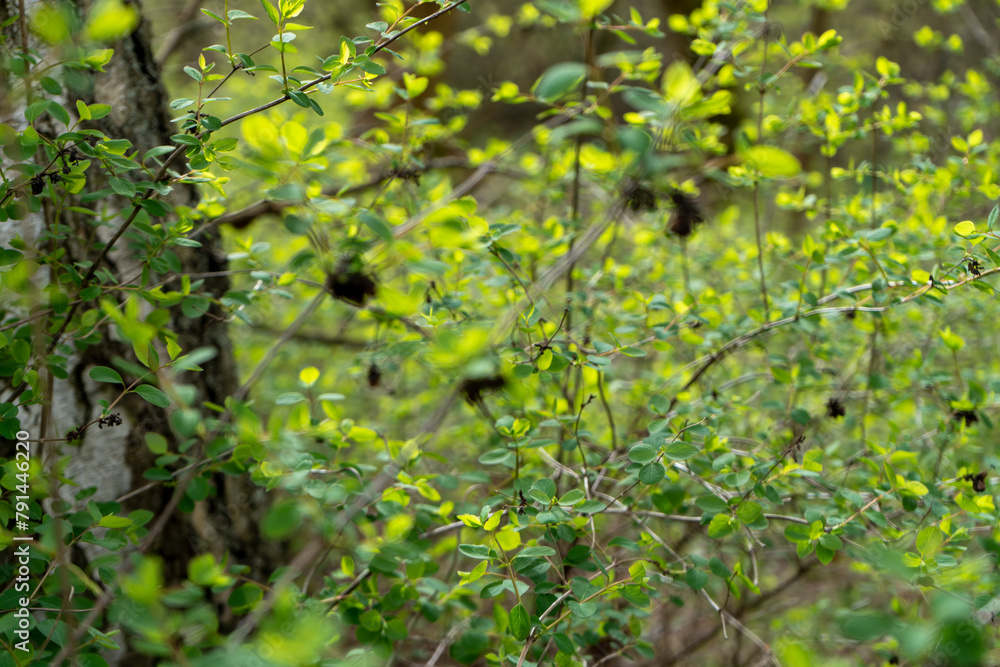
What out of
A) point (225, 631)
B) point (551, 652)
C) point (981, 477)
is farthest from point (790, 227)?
point (225, 631)

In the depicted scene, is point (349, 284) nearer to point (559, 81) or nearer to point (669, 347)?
point (559, 81)

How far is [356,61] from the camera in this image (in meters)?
1.01

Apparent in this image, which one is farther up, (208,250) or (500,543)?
(208,250)

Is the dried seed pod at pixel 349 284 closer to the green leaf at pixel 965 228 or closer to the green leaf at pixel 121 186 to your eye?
the green leaf at pixel 121 186

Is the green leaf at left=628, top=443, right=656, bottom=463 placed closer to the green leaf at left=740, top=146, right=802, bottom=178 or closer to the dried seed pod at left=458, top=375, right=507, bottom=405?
the dried seed pod at left=458, top=375, right=507, bottom=405

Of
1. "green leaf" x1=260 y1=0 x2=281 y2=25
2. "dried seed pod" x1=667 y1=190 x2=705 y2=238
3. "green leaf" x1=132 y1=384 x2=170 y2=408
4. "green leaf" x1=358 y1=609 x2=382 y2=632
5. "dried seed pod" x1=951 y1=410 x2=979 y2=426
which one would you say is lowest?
"green leaf" x1=358 y1=609 x2=382 y2=632

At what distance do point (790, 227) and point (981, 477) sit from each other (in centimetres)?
536

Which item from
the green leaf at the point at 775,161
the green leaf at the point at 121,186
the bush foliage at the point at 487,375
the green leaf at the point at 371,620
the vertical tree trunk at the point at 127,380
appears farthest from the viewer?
the vertical tree trunk at the point at 127,380

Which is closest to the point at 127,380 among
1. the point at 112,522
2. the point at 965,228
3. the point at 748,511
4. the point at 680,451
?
the point at 112,522

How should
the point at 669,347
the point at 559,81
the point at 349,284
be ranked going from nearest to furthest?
the point at 559,81 → the point at 349,284 → the point at 669,347

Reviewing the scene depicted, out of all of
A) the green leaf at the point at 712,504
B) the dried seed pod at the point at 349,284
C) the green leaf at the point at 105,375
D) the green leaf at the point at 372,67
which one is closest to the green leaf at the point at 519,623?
the green leaf at the point at 712,504

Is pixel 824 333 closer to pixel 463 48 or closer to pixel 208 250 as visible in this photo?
pixel 208 250

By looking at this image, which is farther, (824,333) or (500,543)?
(824,333)

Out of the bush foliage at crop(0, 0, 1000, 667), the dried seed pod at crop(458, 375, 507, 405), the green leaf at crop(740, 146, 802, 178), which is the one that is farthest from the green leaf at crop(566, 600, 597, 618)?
the green leaf at crop(740, 146, 802, 178)
